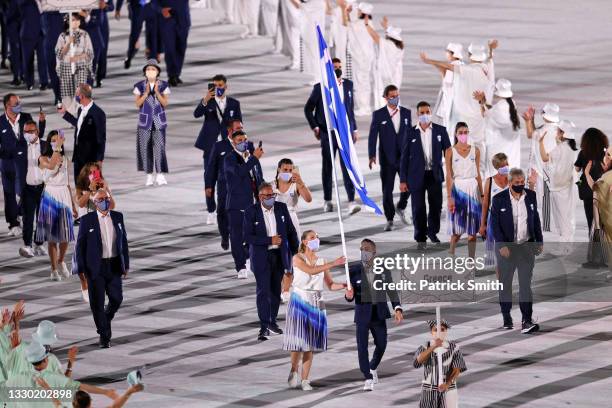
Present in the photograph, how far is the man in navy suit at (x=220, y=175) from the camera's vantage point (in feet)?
79.7

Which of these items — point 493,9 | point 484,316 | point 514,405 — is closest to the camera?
point 514,405

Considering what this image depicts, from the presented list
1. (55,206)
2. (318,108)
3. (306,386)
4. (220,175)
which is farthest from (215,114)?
(306,386)

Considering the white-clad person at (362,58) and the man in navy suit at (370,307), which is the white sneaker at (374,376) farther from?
the white-clad person at (362,58)

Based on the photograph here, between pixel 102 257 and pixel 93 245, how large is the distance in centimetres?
16

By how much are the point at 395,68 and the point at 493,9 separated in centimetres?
1259

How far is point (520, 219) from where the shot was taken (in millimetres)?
21734

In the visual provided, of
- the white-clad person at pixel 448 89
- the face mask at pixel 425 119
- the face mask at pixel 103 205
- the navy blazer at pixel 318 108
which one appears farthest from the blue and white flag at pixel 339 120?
the white-clad person at pixel 448 89

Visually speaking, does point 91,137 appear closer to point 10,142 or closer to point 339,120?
point 10,142

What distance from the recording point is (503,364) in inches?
793

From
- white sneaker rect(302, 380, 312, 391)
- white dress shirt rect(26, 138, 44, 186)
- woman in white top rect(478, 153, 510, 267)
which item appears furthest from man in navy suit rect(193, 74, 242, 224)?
white sneaker rect(302, 380, 312, 391)

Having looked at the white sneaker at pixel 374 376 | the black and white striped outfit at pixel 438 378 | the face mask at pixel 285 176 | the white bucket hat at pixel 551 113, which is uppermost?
the white bucket hat at pixel 551 113

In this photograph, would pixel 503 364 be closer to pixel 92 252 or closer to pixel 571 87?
pixel 92 252

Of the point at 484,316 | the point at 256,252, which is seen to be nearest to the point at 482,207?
the point at 484,316

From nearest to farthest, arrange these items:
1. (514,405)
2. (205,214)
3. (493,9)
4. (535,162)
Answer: (514,405) < (535,162) < (205,214) < (493,9)
